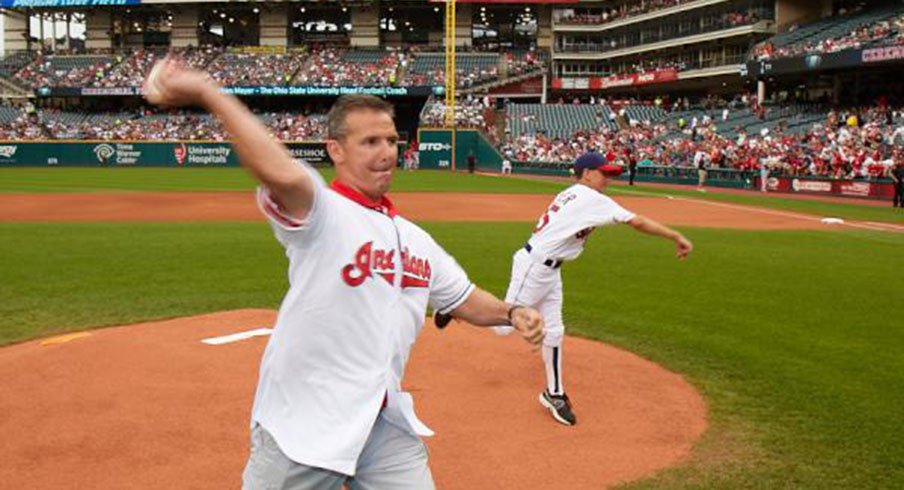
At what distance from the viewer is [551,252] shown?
22.7ft

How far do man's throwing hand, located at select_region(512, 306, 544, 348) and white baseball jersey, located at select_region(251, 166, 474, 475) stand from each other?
0.60 m

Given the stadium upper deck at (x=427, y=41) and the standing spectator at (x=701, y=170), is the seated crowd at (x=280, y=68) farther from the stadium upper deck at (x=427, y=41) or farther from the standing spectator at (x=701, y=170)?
the standing spectator at (x=701, y=170)

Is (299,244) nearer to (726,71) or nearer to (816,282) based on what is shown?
(816,282)

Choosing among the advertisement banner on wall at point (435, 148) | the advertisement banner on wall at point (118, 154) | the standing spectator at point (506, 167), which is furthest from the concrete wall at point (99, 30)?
the standing spectator at point (506, 167)

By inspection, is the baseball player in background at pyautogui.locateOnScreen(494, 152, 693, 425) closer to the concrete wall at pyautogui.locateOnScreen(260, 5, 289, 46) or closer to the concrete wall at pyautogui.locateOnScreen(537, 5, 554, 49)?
the concrete wall at pyautogui.locateOnScreen(537, 5, 554, 49)

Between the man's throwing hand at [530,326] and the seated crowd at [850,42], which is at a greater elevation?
the seated crowd at [850,42]

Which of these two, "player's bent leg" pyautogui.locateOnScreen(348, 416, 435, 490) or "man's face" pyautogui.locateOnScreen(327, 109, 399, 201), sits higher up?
"man's face" pyautogui.locateOnScreen(327, 109, 399, 201)

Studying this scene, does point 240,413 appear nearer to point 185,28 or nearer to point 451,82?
point 451,82

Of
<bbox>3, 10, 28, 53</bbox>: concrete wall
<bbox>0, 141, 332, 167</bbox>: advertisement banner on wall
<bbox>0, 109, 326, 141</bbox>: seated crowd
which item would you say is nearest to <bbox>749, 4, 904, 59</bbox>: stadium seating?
<bbox>0, 141, 332, 167</bbox>: advertisement banner on wall

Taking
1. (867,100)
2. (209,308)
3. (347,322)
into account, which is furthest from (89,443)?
(867,100)

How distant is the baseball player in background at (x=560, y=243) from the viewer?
666cm

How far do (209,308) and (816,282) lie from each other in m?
9.45

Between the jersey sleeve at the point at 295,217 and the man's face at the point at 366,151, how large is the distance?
0.30 metres

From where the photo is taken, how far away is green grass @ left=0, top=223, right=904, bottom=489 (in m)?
6.05
